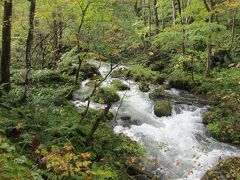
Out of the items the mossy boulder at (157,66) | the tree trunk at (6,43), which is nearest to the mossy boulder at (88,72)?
the mossy boulder at (157,66)

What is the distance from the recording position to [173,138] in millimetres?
11562

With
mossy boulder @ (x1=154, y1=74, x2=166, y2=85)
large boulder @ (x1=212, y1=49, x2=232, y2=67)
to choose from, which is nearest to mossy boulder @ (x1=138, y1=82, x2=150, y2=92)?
mossy boulder @ (x1=154, y1=74, x2=166, y2=85)

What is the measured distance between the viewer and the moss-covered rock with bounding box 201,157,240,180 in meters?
8.47

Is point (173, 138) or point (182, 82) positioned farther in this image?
point (182, 82)

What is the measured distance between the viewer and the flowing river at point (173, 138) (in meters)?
9.62

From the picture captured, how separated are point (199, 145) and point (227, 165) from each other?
6.54ft

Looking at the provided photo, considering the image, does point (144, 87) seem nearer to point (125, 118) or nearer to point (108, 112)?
point (125, 118)

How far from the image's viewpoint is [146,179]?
27.7 ft

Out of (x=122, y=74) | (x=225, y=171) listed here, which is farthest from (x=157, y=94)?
(x=225, y=171)

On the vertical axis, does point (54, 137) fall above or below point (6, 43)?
below

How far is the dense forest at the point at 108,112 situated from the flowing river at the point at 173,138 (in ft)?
0.12

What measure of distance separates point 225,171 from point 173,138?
2.94 meters

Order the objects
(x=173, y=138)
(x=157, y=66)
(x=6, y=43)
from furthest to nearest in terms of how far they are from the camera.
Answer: (x=157, y=66) < (x=173, y=138) < (x=6, y=43)

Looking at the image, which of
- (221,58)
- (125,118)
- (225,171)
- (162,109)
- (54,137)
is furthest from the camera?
(221,58)
